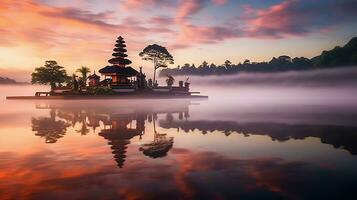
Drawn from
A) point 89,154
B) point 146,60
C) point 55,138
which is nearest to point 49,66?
point 146,60

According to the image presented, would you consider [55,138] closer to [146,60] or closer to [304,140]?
[304,140]

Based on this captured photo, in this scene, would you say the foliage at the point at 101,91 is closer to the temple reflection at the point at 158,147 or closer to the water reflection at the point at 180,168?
the water reflection at the point at 180,168

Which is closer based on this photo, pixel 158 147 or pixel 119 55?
pixel 158 147

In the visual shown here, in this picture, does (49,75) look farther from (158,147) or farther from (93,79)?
(158,147)

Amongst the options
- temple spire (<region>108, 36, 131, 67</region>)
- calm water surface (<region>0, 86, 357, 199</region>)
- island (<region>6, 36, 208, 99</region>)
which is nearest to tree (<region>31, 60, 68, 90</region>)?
island (<region>6, 36, 208, 99</region>)

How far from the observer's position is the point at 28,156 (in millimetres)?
11438

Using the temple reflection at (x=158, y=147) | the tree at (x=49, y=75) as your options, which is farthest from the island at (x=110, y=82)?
the temple reflection at (x=158, y=147)

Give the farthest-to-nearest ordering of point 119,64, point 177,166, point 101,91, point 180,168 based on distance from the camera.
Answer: point 119,64
point 101,91
point 177,166
point 180,168

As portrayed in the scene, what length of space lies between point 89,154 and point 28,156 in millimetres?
2114

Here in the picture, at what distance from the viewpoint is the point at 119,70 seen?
2756 inches

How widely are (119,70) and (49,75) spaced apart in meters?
16.6

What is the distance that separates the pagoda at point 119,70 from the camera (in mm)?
69688

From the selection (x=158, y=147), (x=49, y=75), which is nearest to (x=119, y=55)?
(x=49, y=75)

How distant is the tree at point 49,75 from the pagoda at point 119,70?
10.7 meters
